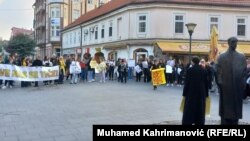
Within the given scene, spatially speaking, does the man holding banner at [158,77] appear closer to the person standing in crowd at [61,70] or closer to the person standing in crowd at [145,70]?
the person standing in crowd at [145,70]

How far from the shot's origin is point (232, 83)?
6.97 m

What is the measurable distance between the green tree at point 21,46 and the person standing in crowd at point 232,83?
66459mm

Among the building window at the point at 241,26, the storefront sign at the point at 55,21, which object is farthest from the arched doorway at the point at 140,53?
the storefront sign at the point at 55,21

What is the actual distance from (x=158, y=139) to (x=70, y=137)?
4.33 m

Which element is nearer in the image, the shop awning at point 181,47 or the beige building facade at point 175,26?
the shop awning at point 181,47

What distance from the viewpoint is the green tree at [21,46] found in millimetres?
71250

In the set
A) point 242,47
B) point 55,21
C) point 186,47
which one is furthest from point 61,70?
point 55,21

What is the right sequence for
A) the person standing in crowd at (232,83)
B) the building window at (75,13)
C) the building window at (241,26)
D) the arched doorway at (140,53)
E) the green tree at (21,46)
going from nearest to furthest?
1. the person standing in crowd at (232,83)
2. the arched doorway at (140,53)
3. the building window at (241,26)
4. the green tree at (21,46)
5. the building window at (75,13)

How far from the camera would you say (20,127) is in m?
9.55

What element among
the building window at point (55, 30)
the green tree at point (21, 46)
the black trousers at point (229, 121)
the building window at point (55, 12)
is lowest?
the black trousers at point (229, 121)

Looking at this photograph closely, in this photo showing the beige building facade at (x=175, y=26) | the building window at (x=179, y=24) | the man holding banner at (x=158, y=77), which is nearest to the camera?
the man holding banner at (x=158, y=77)

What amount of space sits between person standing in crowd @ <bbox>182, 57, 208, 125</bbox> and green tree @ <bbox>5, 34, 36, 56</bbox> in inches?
2554

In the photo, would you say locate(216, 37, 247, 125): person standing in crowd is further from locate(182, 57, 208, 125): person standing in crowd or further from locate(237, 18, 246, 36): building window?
locate(237, 18, 246, 36): building window

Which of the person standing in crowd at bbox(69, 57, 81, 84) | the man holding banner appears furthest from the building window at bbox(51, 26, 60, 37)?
the man holding banner
